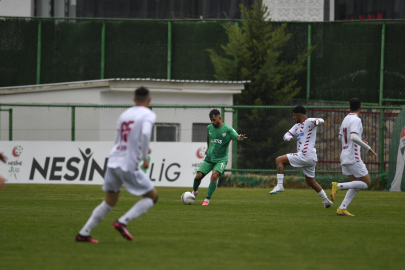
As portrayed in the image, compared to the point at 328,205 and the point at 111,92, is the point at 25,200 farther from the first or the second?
the point at 111,92

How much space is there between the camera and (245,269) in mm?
5391

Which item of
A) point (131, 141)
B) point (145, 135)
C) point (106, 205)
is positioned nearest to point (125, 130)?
point (131, 141)

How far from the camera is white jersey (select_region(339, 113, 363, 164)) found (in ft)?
33.1

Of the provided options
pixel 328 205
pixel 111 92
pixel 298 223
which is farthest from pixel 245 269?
pixel 111 92

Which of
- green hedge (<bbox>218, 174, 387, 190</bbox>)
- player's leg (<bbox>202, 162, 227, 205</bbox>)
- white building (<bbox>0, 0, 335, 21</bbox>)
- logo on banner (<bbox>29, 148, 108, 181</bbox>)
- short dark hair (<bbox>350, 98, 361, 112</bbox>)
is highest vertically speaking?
white building (<bbox>0, 0, 335, 21</bbox>)

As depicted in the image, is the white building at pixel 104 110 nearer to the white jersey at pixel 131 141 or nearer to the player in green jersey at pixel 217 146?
the player in green jersey at pixel 217 146

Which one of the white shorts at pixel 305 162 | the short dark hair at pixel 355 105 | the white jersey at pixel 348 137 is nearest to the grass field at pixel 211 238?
the white shorts at pixel 305 162

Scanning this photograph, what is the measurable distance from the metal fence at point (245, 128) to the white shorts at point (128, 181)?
13.3 m

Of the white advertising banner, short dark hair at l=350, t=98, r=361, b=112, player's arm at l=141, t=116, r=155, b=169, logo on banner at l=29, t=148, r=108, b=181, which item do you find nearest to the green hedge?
the white advertising banner

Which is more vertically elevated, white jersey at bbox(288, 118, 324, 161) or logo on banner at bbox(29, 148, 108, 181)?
white jersey at bbox(288, 118, 324, 161)

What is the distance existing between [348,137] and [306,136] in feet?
7.30

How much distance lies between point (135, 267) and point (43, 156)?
47.8 feet

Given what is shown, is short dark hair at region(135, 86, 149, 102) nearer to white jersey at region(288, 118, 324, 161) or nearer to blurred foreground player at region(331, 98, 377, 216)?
blurred foreground player at region(331, 98, 377, 216)

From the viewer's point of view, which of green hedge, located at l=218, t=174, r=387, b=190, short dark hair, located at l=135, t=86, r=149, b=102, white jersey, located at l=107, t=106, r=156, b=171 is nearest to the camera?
white jersey, located at l=107, t=106, r=156, b=171
